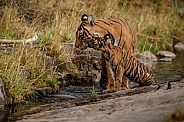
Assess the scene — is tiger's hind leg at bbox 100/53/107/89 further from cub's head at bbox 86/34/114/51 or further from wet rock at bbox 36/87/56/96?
wet rock at bbox 36/87/56/96

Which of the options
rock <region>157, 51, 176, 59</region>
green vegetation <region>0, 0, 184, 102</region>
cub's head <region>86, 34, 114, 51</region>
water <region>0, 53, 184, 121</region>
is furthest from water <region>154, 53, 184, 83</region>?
cub's head <region>86, 34, 114, 51</region>

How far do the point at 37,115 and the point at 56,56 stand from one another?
3.66 meters

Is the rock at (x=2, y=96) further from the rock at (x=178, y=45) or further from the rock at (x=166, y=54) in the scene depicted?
the rock at (x=178, y=45)

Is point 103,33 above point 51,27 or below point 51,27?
below

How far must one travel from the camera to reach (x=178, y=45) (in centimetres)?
1491

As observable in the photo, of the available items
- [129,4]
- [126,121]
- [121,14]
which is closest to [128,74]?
[126,121]

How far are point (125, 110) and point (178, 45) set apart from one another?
9908mm

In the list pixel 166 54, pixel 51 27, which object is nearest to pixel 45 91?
pixel 51 27

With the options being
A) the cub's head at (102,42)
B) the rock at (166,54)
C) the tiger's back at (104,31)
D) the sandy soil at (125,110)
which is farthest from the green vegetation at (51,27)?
the sandy soil at (125,110)

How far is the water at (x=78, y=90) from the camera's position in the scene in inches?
256

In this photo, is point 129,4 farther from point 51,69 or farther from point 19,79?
point 19,79

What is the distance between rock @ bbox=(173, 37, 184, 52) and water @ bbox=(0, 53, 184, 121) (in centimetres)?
122

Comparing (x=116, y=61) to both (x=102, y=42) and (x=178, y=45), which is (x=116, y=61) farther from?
(x=178, y=45)

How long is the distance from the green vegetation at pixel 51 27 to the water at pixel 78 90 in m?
0.25
